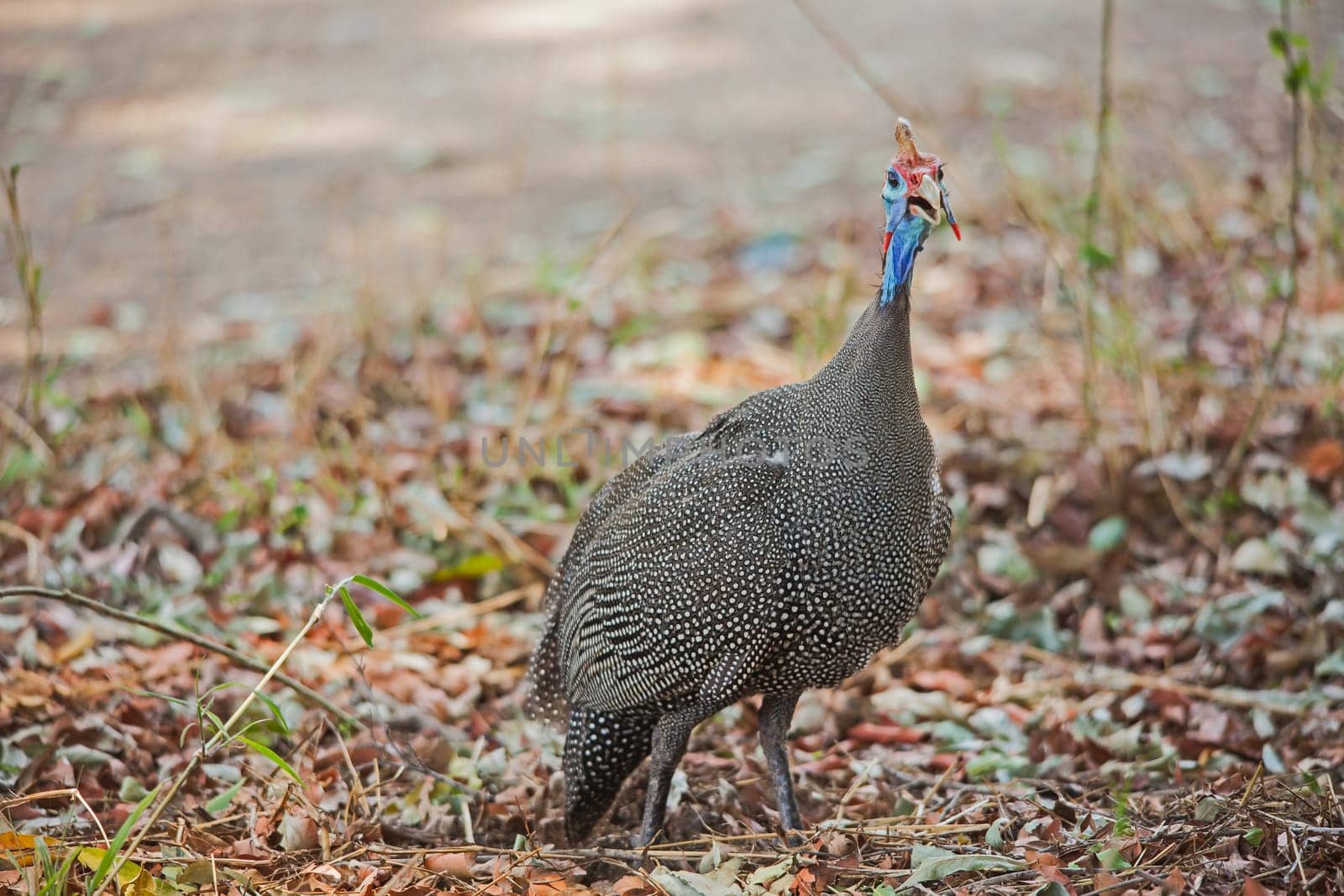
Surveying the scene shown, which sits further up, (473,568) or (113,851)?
(113,851)

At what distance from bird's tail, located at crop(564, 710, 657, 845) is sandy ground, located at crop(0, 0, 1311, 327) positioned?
2.66m

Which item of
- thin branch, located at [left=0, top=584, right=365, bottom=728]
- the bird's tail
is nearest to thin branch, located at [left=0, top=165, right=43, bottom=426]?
thin branch, located at [left=0, top=584, right=365, bottom=728]

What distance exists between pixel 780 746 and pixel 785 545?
1.88 feet

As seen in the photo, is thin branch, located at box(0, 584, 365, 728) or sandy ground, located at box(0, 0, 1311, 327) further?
sandy ground, located at box(0, 0, 1311, 327)

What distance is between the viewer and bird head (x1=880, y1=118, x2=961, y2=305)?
2646 mm

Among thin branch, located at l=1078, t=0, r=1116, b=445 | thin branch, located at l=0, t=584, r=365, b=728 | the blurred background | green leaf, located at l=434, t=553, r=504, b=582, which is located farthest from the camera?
green leaf, located at l=434, t=553, r=504, b=582

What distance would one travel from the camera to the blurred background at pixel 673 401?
3426 millimetres

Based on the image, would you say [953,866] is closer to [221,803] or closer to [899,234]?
[899,234]

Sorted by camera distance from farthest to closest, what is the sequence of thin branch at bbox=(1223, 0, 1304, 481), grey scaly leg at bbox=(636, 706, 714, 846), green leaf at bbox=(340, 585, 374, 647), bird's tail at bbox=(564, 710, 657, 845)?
thin branch at bbox=(1223, 0, 1304, 481) < bird's tail at bbox=(564, 710, 657, 845) < grey scaly leg at bbox=(636, 706, 714, 846) < green leaf at bbox=(340, 585, 374, 647)

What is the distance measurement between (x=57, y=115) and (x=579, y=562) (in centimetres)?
612

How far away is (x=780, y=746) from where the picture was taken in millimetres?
3127

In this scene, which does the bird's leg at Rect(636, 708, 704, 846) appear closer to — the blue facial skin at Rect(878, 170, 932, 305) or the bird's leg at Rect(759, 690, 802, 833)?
the bird's leg at Rect(759, 690, 802, 833)

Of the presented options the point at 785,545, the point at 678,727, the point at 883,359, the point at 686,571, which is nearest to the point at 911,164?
the point at 883,359

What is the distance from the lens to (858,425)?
284cm
